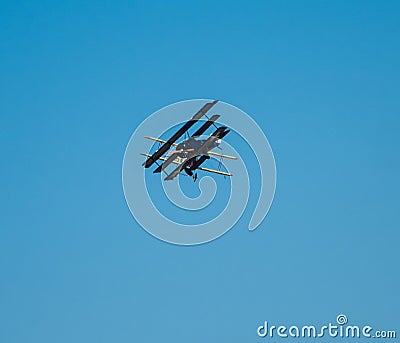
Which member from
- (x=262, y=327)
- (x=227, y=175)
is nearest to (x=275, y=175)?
(x=227, y=175)

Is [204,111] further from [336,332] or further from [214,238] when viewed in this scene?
[336,332]

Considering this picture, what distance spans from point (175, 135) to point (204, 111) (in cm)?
137

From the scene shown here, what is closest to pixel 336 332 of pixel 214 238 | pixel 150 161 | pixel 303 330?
pixel 303 330

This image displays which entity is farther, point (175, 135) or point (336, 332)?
point (336, 332)

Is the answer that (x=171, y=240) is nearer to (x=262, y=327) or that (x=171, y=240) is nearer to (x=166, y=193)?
(x=166, y=193)

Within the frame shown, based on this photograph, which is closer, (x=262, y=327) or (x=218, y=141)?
(x=218, y=141)

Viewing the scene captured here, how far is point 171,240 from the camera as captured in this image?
197 ft

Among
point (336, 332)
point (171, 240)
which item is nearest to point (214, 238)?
point (171, 240)

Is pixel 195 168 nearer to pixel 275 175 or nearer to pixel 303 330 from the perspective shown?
pixel 275 175

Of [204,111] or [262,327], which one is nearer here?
[204,111]

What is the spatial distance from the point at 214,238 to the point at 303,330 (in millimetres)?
5393

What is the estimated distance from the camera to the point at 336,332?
62.9m

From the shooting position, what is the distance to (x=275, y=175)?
6122 cm

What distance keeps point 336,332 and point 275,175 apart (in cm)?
676
